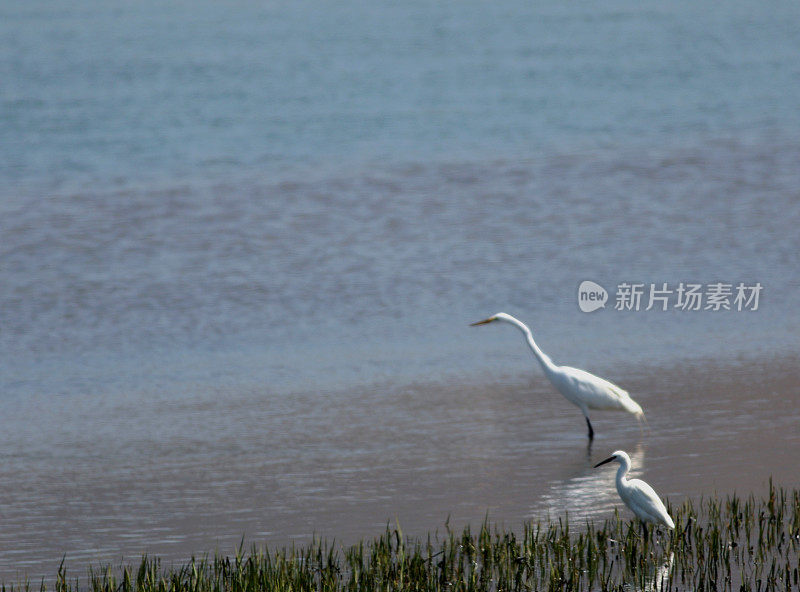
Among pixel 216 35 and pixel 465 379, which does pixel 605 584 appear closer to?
pixel 465 379

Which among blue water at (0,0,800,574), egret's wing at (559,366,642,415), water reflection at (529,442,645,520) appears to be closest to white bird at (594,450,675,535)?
water reflection at (529,442,645,520)

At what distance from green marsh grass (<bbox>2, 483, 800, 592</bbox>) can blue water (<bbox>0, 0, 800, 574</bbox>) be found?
2.94 feet

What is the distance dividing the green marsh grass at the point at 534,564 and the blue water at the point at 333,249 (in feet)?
2.94

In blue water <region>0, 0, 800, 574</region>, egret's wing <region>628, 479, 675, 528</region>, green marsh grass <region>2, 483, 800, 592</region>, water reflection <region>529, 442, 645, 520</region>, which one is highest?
blue water <region>0, 0, 800, 574</region>

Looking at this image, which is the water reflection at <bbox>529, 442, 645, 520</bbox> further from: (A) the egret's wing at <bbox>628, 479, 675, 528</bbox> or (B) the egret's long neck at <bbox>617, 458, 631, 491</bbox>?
(A) the egret's wing at <bbox>628, 479, 675, 528</bbox>

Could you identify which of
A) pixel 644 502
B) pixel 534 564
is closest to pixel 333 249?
pixel 644 502

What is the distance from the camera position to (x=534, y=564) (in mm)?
6930

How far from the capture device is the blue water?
978 centimetres

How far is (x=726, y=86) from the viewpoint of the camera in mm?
33312

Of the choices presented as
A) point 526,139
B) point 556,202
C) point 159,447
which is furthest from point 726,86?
point 159,447

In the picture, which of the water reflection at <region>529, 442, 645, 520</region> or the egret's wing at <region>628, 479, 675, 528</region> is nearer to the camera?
the egret's wing at <region>628, 479, 675, 528</region>

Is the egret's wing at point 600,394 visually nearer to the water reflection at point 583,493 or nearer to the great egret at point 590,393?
the great egret at point 590,393

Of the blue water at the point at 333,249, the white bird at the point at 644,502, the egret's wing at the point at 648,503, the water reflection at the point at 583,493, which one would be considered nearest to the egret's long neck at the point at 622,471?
the white bird at the point at 644,502

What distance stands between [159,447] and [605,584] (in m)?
4.71
